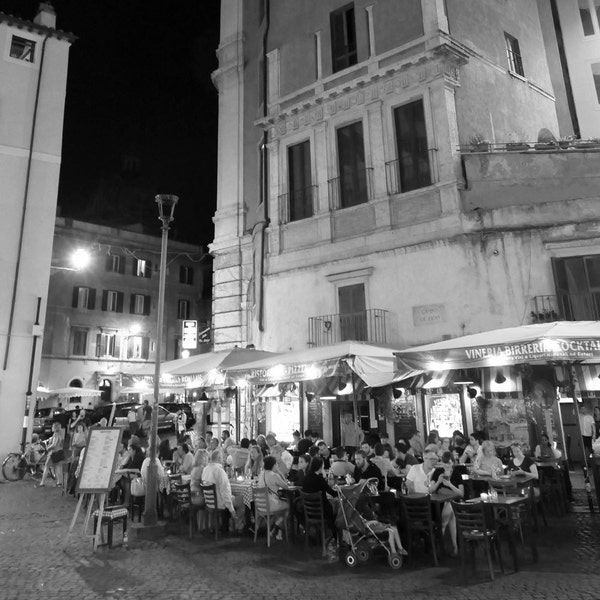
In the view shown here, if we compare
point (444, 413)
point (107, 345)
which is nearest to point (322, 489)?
point (444, 413)

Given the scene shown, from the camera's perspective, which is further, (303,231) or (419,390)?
(303,231)

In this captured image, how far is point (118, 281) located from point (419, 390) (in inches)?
1331

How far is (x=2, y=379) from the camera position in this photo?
59.3ft

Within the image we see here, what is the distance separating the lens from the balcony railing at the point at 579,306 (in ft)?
46.0

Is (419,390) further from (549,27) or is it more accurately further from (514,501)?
(549,27)

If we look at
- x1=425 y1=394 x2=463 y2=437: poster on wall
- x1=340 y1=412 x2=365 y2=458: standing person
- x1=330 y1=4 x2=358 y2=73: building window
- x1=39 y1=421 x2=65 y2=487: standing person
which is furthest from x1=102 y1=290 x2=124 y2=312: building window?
x1=425 y1=394 x2=463 y2=437: poster on wall

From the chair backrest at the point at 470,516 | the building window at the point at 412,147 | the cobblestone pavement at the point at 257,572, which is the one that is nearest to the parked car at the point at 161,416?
the cobblestone pavement at the point at 257,572

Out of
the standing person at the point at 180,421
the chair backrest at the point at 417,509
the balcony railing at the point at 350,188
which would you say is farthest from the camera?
the standing person at the point at 180,421

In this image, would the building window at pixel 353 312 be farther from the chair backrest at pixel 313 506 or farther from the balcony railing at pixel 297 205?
the chair backrest at pixel 313 506

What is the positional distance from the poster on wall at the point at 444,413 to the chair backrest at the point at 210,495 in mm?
8019

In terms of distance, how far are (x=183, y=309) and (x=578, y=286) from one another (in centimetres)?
3722

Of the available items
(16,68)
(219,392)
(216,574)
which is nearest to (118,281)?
(16,68)

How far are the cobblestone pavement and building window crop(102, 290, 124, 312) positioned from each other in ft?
112

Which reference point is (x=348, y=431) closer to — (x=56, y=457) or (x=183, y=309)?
(x=56, y=457)
